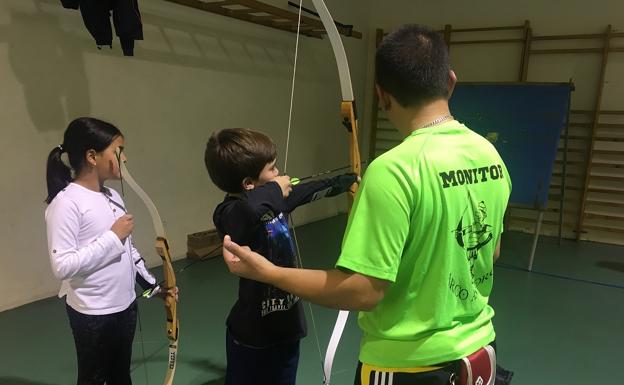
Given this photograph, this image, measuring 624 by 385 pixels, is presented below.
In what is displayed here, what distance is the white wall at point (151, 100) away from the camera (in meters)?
2.61

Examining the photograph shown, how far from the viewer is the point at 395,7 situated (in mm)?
5730

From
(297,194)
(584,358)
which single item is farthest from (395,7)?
(297,194)

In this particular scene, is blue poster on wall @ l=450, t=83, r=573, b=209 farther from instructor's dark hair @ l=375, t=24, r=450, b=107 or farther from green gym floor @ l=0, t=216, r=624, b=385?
instructor's dark hair @ l=375, t=24, r=450, b=107

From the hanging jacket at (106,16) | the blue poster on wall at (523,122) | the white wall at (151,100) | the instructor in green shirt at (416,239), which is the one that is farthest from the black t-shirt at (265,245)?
the blue poster on wall at (523,122)

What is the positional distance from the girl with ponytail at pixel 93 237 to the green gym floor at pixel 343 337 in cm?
68

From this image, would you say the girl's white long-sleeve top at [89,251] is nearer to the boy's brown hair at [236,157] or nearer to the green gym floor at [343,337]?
the boy's brown hair at [236,157]

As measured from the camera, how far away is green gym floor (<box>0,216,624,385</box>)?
2.19 m

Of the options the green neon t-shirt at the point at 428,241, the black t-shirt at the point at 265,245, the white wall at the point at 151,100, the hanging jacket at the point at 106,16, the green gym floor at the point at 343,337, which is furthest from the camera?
the white wall at the point at 151,100

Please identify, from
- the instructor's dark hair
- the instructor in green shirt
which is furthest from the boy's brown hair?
the instructor's dark hair

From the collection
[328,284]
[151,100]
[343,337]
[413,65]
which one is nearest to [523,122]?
[343,337]

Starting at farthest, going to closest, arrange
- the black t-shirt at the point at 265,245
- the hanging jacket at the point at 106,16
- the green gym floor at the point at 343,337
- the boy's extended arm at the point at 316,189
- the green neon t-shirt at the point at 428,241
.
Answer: the hanging jacket at the point at 106,16
the green gym floor at the point at 343,337
the boy's extended arm at the point at 316,189
the black t-shirt at the point at 265,245
the green neon t-shirt at the point at 428,241

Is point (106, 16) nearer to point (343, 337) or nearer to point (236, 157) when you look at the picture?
point (236, 157)

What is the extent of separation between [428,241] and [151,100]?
2979 millimetres

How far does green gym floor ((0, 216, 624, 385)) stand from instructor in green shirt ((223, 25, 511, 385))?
4.60 ft
